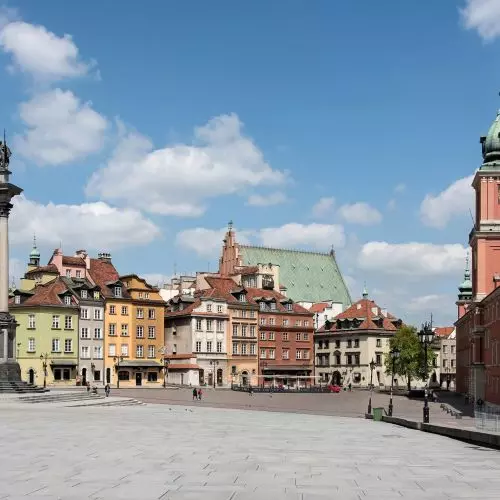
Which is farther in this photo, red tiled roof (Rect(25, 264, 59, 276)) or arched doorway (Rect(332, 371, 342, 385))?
arched doorway (Rect(332, 371, 342, 385))

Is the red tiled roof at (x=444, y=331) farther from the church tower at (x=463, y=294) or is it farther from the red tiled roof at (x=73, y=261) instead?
the red tiled roof at (x=73, y=261)

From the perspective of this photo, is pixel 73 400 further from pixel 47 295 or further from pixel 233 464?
pixel 47 295

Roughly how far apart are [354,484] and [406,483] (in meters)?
1.22

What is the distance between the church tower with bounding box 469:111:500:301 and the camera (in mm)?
86062

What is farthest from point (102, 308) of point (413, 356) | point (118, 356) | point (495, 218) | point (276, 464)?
point (276, 464)

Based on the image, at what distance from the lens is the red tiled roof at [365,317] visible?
440ft

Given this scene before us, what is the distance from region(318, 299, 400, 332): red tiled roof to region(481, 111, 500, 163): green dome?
4814cm

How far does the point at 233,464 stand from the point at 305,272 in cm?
13783

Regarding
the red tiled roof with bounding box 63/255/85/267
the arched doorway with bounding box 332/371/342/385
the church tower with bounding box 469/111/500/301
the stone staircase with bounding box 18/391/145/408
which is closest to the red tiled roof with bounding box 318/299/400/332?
the arched doorway with bounding box 332/371/342/385

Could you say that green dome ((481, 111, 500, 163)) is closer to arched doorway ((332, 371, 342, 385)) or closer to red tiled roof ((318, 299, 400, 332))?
red tiled roof ((318, 299, 400, 332))

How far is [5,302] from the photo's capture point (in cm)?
5969

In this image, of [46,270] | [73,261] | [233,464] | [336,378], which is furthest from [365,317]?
[233,464]

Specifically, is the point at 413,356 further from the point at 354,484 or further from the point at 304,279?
the point at 354,484

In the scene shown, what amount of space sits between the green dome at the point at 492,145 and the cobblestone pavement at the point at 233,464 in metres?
56.9
